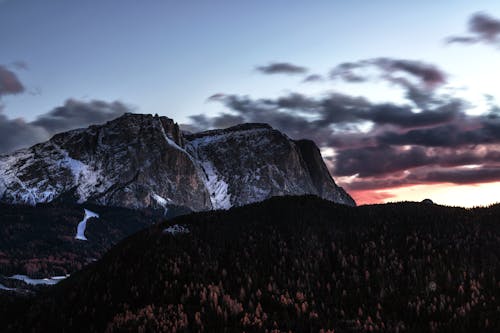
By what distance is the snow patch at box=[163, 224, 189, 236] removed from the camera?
113 meters

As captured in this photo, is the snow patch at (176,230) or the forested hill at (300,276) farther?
the snow patch at (176,230)

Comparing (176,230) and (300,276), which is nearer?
(300,276)

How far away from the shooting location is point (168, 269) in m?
94.2

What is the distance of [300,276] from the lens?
9194cm

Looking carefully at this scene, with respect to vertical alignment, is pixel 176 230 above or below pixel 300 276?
above

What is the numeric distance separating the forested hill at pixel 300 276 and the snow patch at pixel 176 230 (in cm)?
26

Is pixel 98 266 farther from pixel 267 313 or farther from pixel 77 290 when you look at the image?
pixel 267 313

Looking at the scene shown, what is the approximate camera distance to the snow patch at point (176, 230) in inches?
4464

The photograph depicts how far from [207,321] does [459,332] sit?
31.5 meters

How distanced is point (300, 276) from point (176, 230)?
3299cm

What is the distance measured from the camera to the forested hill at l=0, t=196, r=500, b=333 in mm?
76688

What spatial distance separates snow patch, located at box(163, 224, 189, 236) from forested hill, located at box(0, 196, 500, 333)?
10.1 inches

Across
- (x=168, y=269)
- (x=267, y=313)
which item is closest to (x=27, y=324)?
(x=168, y=269)

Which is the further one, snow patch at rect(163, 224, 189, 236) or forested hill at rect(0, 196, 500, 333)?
snow patch at rect(163, 224, 189, 236)
